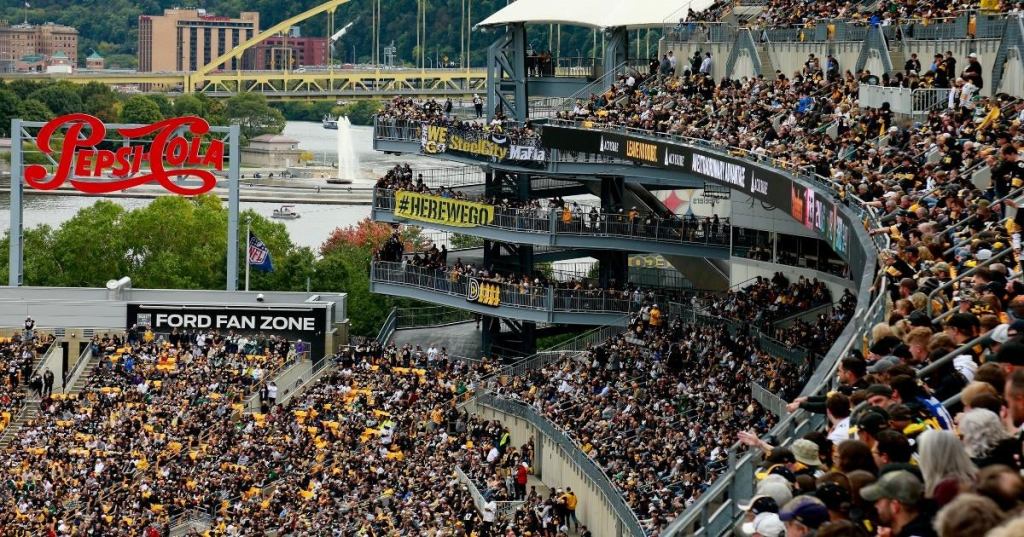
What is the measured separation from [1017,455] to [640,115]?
37930 millimetres

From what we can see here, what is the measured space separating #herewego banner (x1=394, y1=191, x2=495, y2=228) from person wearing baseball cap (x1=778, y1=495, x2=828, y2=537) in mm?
42772

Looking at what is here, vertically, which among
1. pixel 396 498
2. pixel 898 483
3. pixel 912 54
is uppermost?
pixel 912 54

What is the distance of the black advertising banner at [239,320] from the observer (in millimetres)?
54781

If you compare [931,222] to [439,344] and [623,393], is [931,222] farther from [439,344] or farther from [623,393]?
[439,344]

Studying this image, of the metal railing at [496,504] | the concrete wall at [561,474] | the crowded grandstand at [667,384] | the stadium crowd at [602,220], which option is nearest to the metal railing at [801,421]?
the crowded grandstand at [667,384]

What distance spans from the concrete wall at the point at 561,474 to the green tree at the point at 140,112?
140652mm

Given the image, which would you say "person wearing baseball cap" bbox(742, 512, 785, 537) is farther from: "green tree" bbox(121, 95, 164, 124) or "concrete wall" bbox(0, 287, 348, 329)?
"green tree" bbox(121, 95, 164, 124)

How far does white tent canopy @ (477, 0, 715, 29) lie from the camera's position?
182 ft

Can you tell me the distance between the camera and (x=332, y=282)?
280 ft

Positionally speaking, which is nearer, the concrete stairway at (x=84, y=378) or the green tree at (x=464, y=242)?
the concrete stairway at (x=84, y=378)

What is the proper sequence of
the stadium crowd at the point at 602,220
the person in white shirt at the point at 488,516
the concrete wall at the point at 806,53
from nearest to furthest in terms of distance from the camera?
the person in white shirt at the point at 488,516 < the concrete wall at the point at 806,53 < the stadium crowd at the point at 602,220

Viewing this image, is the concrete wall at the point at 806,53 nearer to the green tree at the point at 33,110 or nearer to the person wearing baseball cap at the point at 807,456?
the person wearing baseball cap at the point at 807,456

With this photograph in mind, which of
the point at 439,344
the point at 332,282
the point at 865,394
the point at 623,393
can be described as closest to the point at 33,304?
the point at 439,344

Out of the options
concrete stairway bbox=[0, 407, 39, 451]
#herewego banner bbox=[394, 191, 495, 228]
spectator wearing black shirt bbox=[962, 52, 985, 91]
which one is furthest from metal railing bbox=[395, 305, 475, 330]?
spectator wearing black shirt bbox=[962, 52, 985, 91]
